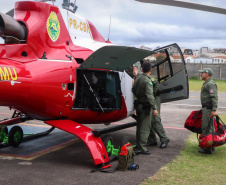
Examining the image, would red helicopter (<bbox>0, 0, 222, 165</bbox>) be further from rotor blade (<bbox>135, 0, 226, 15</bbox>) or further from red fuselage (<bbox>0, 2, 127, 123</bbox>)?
rotor blade (<bbox>135, 0, 226, 15</bbox>)

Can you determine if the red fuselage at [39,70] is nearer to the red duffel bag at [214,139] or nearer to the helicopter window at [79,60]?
the helicopter window at [79,60]

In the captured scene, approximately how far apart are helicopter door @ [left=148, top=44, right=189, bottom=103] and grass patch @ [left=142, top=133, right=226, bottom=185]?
4.74 ft

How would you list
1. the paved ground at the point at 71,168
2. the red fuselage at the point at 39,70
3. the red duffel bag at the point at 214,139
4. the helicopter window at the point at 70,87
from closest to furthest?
the paved ground at the point at 71,168 → the red fuselage at the point at 39,70 → the helicopter window at the point at 70,87 → the red duffel bag at the point at 214,139

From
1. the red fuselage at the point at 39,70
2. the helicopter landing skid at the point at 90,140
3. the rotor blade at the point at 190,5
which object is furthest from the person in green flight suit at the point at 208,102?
the red fuselage at the point at 39,70

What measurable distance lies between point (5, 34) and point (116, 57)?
7.52 ft

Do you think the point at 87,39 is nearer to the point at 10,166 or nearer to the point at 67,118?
the point at 67,118

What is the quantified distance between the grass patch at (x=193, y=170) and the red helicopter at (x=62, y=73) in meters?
1.22

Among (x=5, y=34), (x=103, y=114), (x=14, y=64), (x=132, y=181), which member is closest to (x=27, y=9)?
(x=5, y=34)

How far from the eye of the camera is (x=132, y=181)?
5383mm

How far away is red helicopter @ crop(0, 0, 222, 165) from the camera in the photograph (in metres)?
5.84

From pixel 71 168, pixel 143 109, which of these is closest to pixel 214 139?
pixel 143 109

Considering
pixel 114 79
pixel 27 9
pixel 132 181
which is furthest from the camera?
pixel 114 79

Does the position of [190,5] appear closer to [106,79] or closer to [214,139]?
[106,79]

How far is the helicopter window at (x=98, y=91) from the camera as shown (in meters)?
6.76
